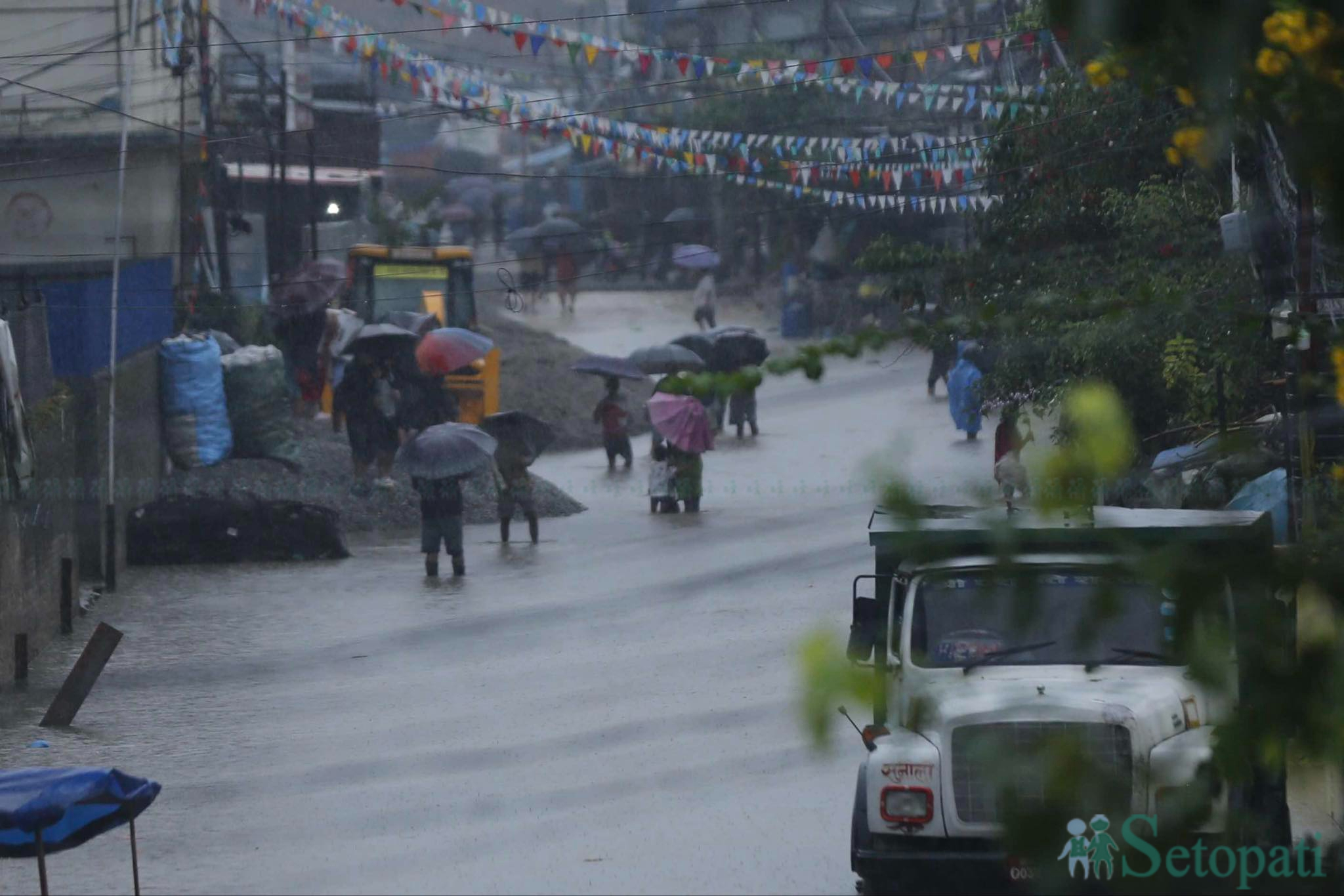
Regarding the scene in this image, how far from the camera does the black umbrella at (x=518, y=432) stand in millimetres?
18391

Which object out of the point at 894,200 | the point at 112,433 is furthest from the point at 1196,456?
the point at 894,200

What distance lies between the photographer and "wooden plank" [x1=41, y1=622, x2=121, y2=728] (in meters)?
10.5

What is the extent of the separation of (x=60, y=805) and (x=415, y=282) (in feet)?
76.2

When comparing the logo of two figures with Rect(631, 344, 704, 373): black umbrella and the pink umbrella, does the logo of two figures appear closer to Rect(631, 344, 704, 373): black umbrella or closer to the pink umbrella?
the pink umbrella

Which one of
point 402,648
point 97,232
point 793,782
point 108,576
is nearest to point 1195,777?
point 793,782

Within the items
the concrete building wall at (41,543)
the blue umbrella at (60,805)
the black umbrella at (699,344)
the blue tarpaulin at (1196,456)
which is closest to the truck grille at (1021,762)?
the blue tarpaulin at (1196,456)

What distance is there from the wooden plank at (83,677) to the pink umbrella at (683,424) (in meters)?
9.72

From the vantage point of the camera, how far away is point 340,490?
2095cm

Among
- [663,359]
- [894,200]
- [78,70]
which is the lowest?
[663,359]

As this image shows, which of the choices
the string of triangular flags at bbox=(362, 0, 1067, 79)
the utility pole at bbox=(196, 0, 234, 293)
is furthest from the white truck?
the utility pole at bbox=(196, 0, 234, 293)

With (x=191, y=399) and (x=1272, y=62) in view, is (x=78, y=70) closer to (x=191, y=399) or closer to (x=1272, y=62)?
(x=191, y=399)

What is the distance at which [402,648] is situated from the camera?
1327 centimetres

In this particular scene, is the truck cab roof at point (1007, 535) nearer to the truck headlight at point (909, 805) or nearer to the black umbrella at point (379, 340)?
the truck headlight at point (909, 805)

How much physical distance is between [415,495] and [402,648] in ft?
26.0
